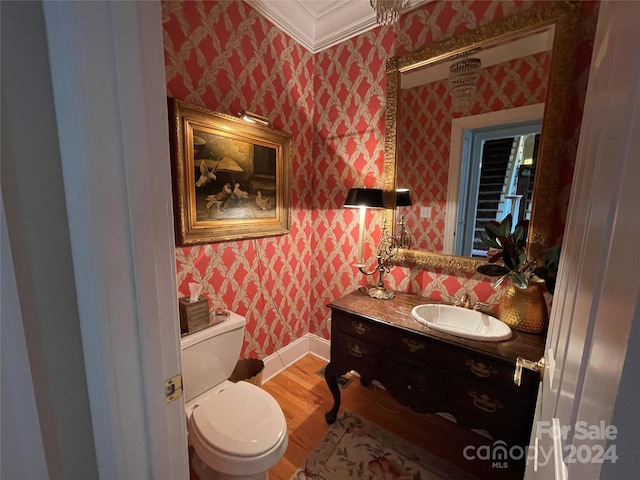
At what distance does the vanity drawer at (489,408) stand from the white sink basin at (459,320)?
0.23 meters

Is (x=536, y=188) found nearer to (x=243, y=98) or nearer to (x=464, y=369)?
(x=464, y=369)

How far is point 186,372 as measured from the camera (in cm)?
128

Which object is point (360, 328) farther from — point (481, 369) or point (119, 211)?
point (119, 211)

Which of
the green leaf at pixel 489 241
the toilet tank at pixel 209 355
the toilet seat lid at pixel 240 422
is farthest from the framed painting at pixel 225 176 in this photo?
the green leaf at pixel 489 241

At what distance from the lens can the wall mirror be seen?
1.27 meters

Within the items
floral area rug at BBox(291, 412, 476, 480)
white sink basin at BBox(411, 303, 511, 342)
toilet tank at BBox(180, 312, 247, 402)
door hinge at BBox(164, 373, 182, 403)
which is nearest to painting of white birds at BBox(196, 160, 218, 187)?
toilet tank at BBox(180, 312, 247, 402)

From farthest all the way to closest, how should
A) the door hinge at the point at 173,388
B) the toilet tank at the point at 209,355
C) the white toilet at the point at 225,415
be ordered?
the toilet tank at the point at 209,355 → the white toilet at the point at 225,415 → the door hinge at the point at 173,388

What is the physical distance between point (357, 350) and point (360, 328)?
0.14 m

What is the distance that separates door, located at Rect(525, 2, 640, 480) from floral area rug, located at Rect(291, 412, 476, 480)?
1111 mm

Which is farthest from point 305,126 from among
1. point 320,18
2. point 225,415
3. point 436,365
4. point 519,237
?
point 225,415

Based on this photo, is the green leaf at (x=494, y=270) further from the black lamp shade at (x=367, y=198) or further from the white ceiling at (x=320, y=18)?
the white ceiling at (x=320, y=18)

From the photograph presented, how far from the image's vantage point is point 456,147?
156 cm

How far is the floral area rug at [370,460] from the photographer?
1354mm

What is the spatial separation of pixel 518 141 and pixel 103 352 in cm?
182
